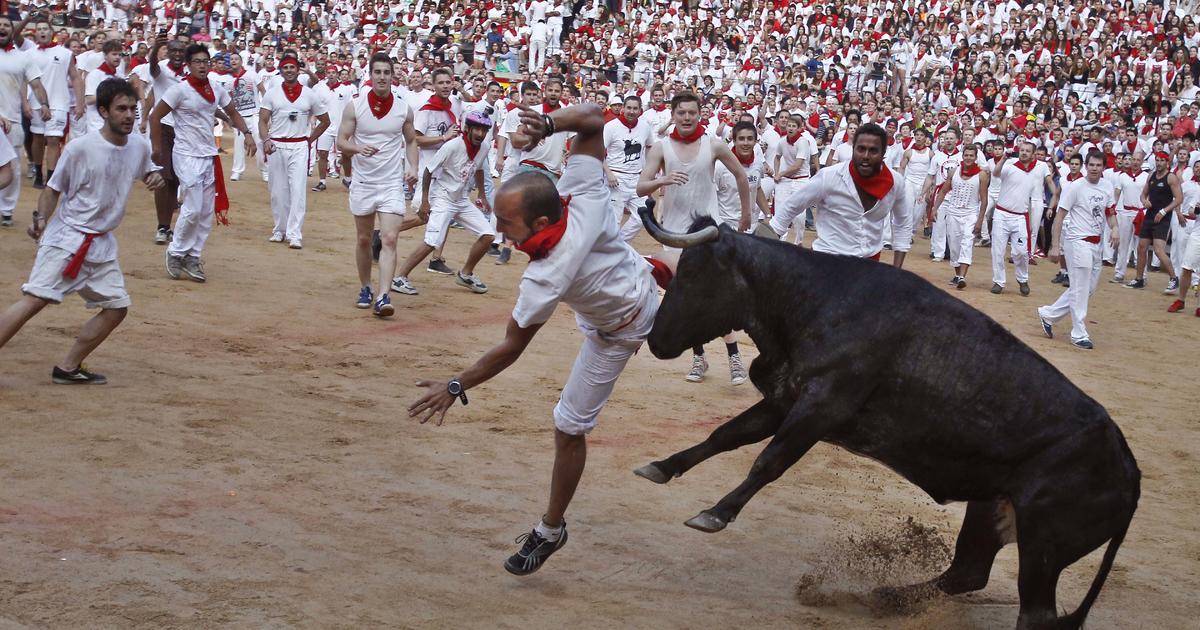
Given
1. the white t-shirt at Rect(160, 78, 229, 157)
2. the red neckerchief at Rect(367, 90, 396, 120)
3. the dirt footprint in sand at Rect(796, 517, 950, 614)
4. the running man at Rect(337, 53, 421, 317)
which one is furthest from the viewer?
the white t-shirt at Rect(160, 78, 229, 157)

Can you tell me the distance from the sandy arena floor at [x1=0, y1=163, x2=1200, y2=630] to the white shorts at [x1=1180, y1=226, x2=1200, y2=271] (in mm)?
6833

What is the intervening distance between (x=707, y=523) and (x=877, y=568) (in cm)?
161

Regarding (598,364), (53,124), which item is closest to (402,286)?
(53,124)

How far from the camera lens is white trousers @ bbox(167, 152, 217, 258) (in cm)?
1227

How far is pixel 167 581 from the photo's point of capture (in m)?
5.16

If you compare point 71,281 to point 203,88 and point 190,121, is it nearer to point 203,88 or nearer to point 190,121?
point 190,121

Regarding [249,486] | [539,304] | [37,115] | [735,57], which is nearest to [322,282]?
[37,115]

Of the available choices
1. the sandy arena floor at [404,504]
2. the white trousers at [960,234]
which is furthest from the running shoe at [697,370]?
the white trousers at [960,234]

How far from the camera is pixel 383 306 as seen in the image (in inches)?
454

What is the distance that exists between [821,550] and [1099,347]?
30.0 ft

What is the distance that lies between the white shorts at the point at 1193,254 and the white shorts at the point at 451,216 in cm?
1009

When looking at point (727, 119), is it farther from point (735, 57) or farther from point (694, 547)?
point (694, 547)

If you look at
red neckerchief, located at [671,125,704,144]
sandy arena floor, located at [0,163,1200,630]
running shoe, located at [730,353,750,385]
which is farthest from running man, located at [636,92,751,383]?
sandy arena floor, located at [0,163,1200,630]

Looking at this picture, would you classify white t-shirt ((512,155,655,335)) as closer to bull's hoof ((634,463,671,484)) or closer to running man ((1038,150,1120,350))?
bull's hoof ((634,463,671,484))
